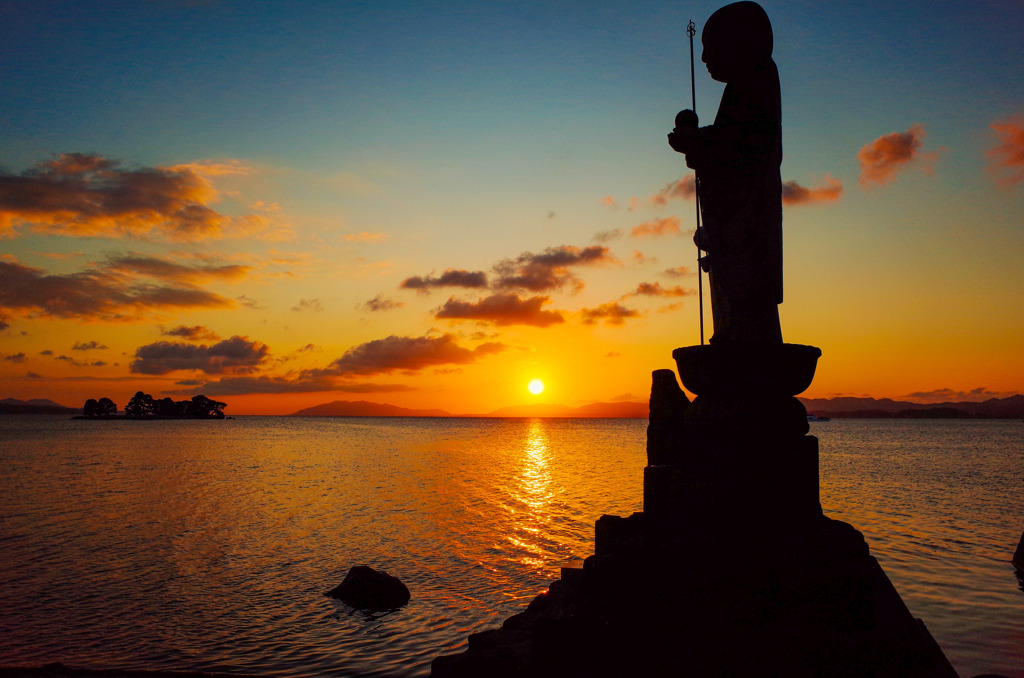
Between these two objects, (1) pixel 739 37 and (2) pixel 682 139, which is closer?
(2) pixel 682 139

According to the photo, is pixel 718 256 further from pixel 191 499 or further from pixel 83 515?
pixel 191 499

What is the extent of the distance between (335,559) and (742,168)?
1586cm

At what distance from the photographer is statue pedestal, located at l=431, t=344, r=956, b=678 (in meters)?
4.34

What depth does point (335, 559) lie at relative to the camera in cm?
1692

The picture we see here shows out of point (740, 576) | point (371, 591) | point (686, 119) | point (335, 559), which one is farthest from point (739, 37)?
point (335, 559)

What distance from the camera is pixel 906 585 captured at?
13461 mm

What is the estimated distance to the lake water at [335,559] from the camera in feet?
34.6

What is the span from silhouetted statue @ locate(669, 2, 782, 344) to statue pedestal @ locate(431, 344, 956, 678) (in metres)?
0.56

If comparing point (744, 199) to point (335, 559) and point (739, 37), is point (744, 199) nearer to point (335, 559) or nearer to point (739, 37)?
point (739, 37)

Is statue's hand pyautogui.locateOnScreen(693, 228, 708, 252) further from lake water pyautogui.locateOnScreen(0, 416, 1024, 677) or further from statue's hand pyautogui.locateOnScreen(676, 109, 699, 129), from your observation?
lake water pyautogui.locateOnScreen(0, 416, 1024, 677)

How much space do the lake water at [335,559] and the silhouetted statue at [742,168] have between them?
7945 millimetres

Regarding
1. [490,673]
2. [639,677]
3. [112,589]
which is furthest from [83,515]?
[639,677]

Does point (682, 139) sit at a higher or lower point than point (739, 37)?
lower

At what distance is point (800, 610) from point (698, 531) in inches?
35.2
